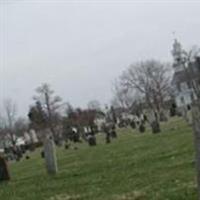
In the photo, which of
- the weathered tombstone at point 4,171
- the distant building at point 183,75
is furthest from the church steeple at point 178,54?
the weathered tombstone at point 4,171

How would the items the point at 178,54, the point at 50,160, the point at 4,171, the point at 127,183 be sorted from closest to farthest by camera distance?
the point at 127,183 < the point at 50,160 < the point at 4,171 < the point at 178,54

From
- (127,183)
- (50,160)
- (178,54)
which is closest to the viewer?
(127,183)

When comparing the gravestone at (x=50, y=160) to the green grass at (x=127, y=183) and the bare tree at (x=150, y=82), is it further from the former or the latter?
the bare tree at (x=150, y=82)

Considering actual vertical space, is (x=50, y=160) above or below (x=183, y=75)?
below

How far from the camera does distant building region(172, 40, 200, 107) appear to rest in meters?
110

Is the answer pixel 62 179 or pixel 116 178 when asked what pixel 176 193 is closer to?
pixel 116 178

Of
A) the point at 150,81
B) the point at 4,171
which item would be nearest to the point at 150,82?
the point at 150,81

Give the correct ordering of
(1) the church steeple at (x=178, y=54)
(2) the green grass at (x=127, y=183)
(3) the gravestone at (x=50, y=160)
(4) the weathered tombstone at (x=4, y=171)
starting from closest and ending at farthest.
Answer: (2) the green grass at (x=127, y=183)
(3) the gravestone at (x=50, y=160)
(4) the weathered tombstone at (x=4, y=171)
(1) the church steeple at (x=178, y=54)

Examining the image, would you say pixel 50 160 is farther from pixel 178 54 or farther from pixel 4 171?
pixel 178 54

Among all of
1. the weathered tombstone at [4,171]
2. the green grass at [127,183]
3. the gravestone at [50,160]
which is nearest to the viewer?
the green grass at [127,183]

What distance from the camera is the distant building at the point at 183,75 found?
110 metres

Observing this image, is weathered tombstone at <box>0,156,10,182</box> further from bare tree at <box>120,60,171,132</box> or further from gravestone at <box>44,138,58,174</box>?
bare tree at <box>120,60,171,132</box>

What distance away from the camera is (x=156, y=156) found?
23.2m

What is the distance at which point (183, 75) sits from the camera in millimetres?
122125
